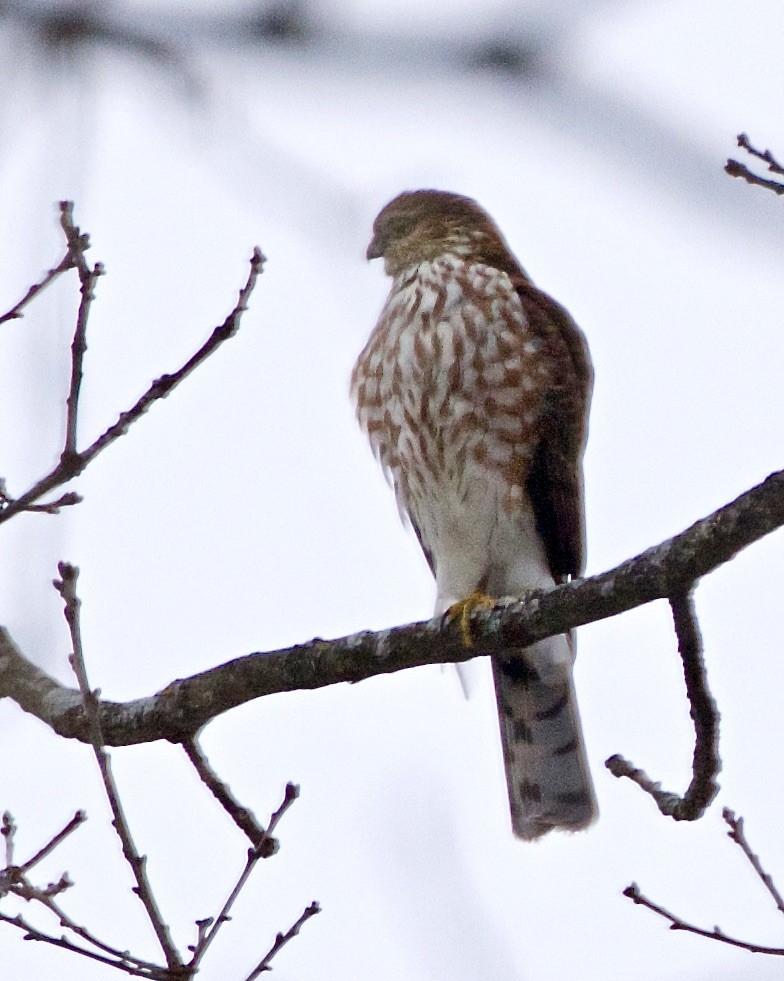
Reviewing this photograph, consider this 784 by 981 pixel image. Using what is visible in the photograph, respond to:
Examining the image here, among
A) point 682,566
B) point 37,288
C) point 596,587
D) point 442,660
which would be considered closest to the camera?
point 37,288

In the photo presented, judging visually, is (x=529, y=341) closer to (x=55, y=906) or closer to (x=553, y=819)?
(x=553, y=819)

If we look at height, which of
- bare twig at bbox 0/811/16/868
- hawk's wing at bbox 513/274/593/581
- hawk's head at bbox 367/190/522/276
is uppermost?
hawk's head at bbox 367/190/522/276

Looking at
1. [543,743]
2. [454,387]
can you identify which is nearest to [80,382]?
[454,387]

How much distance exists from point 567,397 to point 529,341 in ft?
0.79

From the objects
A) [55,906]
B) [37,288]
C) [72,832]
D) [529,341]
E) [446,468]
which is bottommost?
Result: [55,906]

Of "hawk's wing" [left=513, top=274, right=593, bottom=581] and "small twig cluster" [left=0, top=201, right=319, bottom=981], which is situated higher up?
"hawk's wing" [left=513, top=274, right=593, bottom=581]

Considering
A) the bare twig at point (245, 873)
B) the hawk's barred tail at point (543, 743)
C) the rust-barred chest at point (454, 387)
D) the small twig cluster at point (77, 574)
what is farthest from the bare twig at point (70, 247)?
the hawk's barred tail at point (543, 743)

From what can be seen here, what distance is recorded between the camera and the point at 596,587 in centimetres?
326

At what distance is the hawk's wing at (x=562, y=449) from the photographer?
197 inches

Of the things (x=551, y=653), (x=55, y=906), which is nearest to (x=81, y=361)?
(x=55, y=906)

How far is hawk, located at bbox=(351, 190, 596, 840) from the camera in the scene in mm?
4953

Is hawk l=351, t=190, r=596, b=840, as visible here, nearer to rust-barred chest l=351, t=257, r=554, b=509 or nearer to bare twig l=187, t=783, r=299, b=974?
rust-barred chest l=351, t=257, r=554, b=509

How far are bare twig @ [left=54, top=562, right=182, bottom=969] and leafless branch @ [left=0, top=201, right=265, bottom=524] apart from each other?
178 mm

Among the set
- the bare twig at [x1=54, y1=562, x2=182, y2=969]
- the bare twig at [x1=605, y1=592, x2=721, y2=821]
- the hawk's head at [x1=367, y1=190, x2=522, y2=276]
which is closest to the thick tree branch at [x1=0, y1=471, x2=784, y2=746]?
the bare twig at [x1=605, y1=592, x2=721, y2=821]
